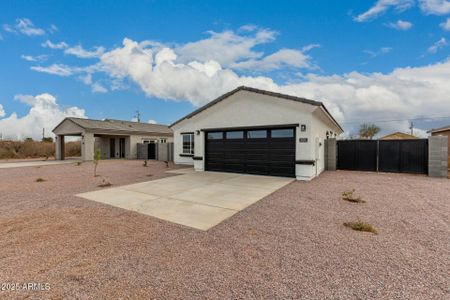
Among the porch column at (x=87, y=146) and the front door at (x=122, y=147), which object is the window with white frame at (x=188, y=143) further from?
the front door at (x=122, y=147)

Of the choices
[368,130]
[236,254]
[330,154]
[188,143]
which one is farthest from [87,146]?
[368,130]

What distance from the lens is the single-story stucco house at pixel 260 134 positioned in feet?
32.7

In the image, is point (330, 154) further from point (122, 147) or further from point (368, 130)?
point (368, 130)

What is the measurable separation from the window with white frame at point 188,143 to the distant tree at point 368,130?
34814 millimetres

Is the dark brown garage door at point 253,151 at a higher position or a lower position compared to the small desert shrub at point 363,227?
higher

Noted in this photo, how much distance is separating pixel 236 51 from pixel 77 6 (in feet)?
30.8

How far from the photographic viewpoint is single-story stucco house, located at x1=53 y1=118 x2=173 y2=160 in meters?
20.6

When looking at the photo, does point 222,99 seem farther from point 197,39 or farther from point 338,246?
point 338,246

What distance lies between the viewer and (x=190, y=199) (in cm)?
A: 642

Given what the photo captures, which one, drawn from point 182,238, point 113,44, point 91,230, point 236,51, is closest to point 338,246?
point 182,238

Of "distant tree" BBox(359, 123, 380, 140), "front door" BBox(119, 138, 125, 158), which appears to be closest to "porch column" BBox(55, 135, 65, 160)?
"front door" BBox(119, 138, 125, 158)

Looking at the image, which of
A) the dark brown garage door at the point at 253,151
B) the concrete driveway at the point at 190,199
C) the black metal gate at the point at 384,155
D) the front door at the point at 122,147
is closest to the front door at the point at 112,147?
the front door at the point at 122,147

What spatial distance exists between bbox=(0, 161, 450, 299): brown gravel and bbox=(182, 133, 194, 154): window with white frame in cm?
1163

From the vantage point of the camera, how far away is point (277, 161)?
417 inches
